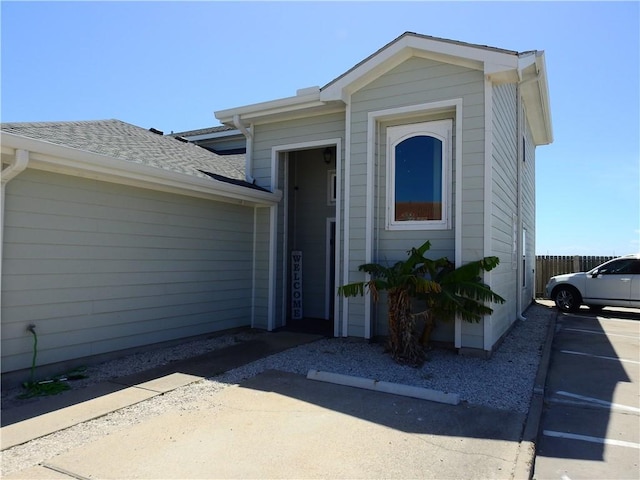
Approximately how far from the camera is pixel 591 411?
442 cm

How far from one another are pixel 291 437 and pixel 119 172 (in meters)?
4.08

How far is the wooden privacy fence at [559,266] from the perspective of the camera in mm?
16203

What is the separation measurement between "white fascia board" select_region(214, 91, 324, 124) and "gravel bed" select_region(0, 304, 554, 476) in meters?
4.31

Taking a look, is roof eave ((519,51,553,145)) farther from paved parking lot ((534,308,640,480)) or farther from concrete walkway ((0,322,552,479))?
A: concrete walkway ((0,322,552,479))

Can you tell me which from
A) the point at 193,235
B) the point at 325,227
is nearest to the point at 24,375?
the point at 193,235

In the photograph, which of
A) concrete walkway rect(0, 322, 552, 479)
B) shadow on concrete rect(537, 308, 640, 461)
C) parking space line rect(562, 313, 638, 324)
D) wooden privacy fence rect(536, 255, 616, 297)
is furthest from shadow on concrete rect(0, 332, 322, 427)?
wooden privacy fence rect(536, 255, 616, 297)

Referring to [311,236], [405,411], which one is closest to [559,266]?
[311,236]

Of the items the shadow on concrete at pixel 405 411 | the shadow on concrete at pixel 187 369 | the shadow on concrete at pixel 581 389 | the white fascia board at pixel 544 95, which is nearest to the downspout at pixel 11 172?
the shadow on concrete at pixel 187 369

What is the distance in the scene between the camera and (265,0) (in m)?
7.20

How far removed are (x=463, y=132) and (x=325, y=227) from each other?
165 inches

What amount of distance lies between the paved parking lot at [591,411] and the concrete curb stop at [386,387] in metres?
0.93

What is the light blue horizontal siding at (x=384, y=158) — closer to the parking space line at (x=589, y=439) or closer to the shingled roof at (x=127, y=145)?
the shingled roof at (x=127, y=145)

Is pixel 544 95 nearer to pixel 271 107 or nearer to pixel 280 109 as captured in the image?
pixel 280 109

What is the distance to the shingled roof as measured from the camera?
5.62m
